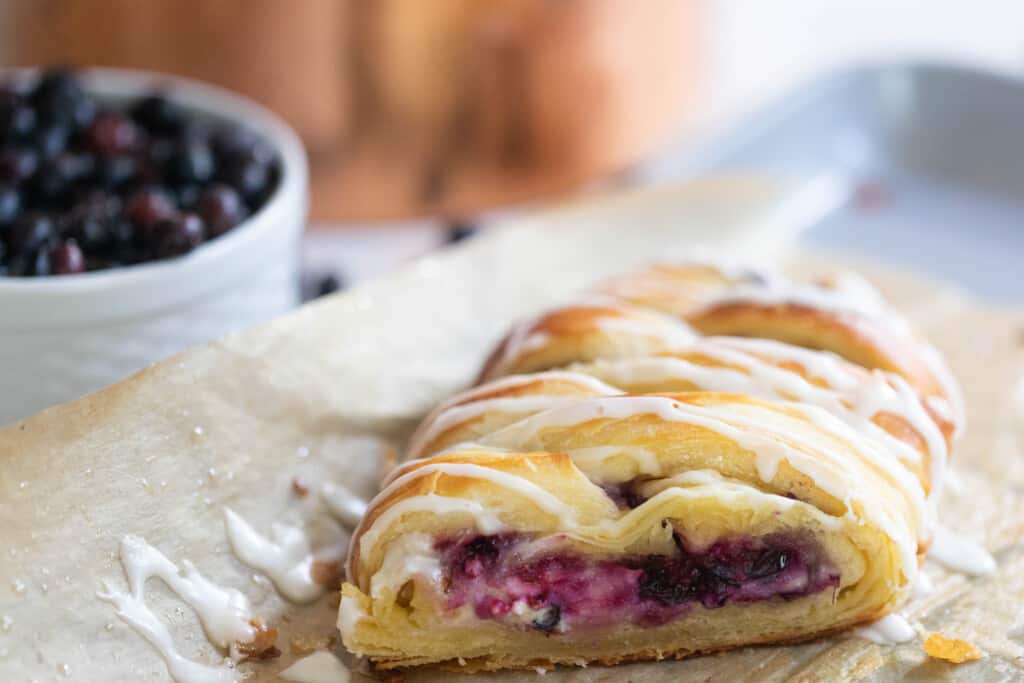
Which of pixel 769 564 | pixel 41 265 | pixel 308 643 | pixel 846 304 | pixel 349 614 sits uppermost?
pixel 846 304

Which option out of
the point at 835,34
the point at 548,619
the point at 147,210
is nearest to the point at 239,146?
the point at 147,210

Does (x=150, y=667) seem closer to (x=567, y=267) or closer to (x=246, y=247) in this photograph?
(x=246, y=247)

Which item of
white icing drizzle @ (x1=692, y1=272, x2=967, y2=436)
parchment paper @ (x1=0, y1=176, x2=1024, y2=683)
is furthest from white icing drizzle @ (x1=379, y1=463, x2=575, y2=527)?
white icing drizzle @ (x1=692, y1=272, x2=967, y2=436)

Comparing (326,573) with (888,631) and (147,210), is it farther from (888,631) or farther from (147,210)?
(888,631)

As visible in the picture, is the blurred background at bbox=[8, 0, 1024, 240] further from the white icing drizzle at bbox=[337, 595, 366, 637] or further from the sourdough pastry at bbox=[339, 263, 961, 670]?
the white icing drizzle at bbox=[337, 595, 366, 637]

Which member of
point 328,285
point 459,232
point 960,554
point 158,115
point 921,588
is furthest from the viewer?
point 459,232


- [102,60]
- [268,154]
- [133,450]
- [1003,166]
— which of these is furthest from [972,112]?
[133,450]
